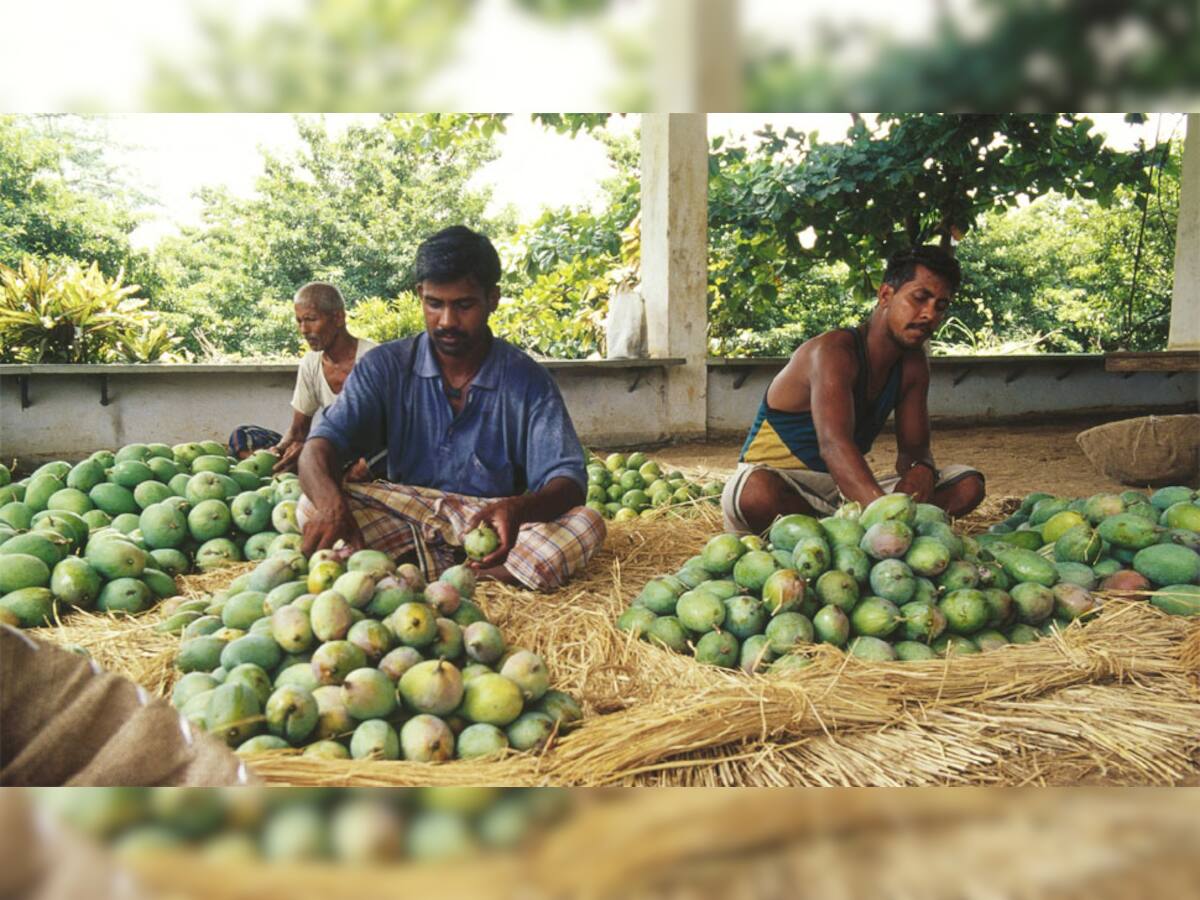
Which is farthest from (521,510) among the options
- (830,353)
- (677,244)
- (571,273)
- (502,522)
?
(571,273)

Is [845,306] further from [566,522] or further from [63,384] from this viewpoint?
[63,384]

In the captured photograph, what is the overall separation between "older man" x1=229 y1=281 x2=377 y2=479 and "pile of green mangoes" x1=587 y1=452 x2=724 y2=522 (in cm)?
118

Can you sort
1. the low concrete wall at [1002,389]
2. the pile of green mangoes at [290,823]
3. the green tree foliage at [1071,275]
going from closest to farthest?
the pile of green mangoes at [290,823], the low concrete wall at [1002,389], the green tree foliage at [1071,275]

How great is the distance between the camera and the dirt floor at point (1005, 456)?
455cm

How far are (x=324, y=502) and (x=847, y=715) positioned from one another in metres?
1.66

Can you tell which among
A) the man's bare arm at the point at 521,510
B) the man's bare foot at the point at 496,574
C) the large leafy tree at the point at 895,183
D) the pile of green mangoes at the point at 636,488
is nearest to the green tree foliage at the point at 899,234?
the large leafy tree at the point at 895,183

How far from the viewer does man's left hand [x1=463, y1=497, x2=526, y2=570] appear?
279 centimetres

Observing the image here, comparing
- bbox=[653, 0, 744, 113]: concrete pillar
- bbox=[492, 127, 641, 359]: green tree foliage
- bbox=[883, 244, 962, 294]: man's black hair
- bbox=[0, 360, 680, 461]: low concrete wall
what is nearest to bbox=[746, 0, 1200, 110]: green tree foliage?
bbox=[653, 0, 744, 113]: concrete pillar

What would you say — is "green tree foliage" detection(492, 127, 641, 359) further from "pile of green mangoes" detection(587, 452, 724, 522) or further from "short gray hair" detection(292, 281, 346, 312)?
"short gray hair" detection(292, 281, 346, 312)

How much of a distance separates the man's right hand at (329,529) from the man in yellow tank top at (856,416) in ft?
4.33

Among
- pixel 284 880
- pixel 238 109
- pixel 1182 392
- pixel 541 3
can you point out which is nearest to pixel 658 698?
pixel 284 880

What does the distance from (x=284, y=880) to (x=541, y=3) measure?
1.67 metres

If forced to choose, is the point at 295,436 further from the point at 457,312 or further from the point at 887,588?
the point at 887,588

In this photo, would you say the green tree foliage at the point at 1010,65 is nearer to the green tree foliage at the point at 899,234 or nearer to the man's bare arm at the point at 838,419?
the man's bare arm at the point at 838,419
